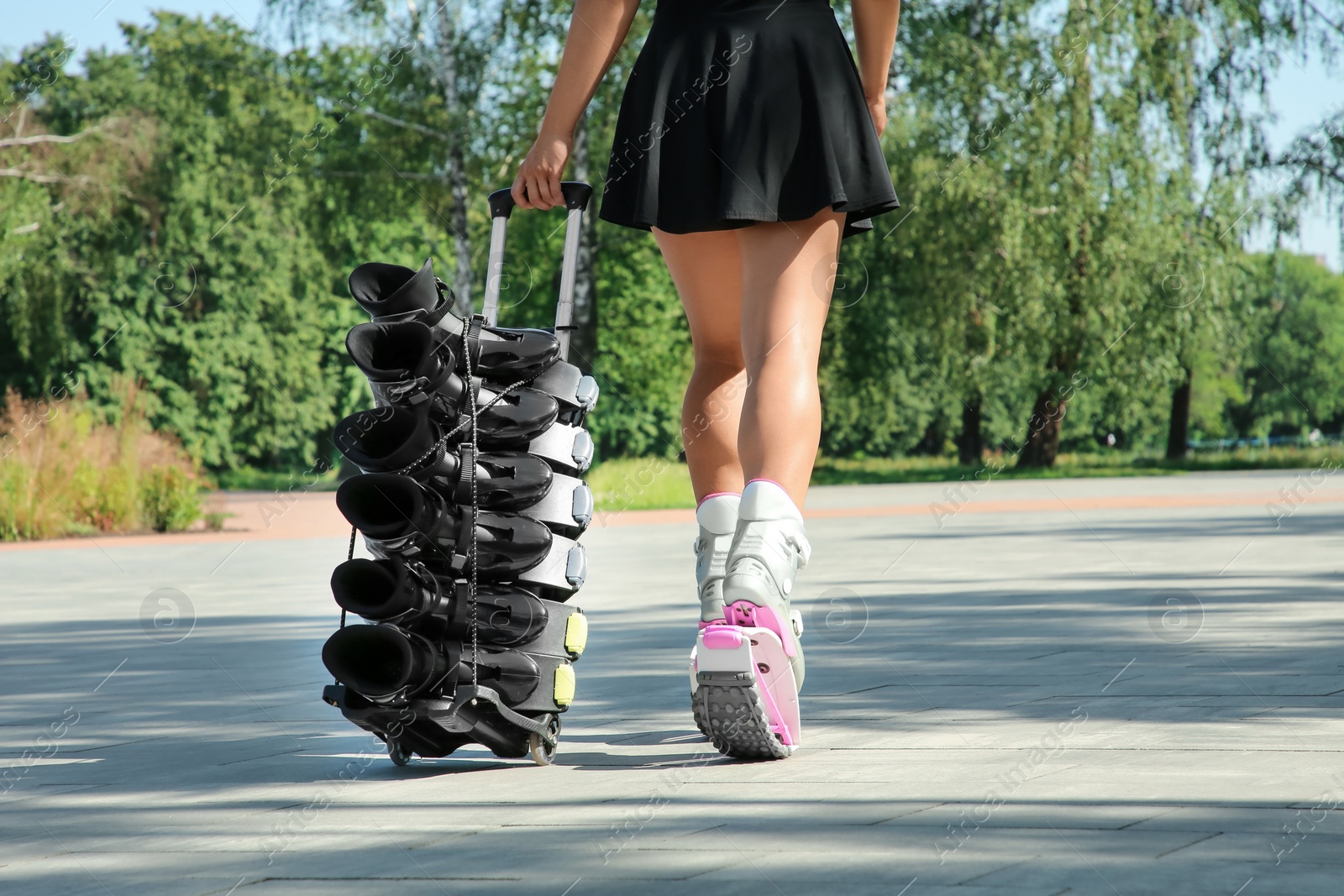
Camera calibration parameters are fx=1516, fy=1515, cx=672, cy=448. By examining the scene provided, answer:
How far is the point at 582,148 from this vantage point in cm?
2184

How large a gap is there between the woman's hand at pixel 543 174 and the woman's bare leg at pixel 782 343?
44cm

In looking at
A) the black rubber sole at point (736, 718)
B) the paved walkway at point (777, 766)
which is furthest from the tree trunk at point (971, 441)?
the black rubber sole at point (736, 718)

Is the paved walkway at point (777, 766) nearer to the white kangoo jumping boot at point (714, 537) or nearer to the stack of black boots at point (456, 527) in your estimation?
the stack of black boots at point (456, 527)

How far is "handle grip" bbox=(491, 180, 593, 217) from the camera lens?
10.8ft

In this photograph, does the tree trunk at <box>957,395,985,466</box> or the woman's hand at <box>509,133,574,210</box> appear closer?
the woman's hand at <box>509,133,574,210</box>

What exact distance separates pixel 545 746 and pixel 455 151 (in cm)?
1979

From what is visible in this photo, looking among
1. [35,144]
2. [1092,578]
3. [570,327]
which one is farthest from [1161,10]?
[570,327]

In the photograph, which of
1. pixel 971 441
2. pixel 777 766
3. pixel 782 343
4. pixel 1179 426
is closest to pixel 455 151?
pixel 782 343

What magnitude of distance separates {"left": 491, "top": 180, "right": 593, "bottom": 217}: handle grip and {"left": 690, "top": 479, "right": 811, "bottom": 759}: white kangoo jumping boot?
0.74m

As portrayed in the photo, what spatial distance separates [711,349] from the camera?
349 cm

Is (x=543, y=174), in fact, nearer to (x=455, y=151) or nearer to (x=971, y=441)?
(x=455, y=151)

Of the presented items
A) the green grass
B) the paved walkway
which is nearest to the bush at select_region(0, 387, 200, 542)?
the green grass

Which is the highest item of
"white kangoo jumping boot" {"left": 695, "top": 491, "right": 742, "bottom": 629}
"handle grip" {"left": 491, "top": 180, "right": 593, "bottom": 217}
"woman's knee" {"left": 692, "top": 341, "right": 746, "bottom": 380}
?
"handle grip" {"left": 491, "top": 180, "right": 593, "bottom": 217}

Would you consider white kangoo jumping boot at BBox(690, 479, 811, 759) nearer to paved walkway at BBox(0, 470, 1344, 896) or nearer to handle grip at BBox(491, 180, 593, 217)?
paved walkway at BBox(0, 470, 1344, 896)
